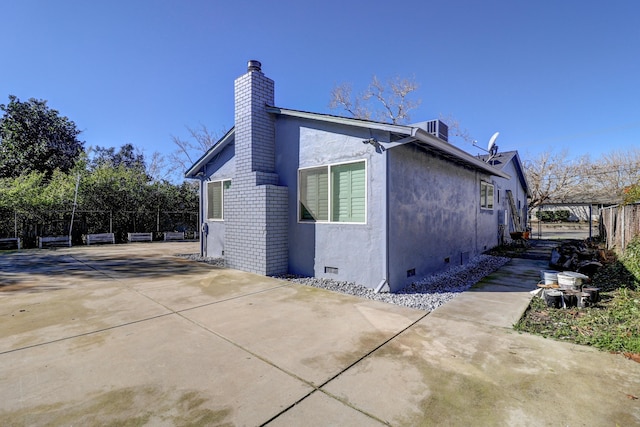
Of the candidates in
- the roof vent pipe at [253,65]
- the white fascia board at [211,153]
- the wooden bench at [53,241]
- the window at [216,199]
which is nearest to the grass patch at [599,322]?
the roof vent pipe at [253,65]

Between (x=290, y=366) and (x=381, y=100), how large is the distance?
73.1ft

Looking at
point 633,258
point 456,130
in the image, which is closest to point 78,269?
point 633,258

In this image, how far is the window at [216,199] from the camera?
9.36 m

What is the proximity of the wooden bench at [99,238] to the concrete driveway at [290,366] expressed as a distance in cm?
1064

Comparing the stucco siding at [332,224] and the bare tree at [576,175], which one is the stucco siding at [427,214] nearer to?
the stucco siding at [332,224]

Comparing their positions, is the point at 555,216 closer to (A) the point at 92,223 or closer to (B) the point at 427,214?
(B) the point at 427,214

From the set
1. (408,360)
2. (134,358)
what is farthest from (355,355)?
(134,358)

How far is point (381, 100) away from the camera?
2203cm

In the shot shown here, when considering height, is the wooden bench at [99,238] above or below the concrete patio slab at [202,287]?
above

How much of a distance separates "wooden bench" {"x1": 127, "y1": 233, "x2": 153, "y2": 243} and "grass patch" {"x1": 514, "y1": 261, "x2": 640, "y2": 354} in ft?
54.8

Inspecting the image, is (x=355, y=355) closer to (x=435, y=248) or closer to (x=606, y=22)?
(x=435, y=248)

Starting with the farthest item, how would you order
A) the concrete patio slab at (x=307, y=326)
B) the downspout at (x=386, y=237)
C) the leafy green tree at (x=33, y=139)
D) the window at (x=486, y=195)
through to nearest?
1. the leafy green tree at (x=33, y=139)
2. the window at (x=486, y=195)
3. the downspout at (x=386, y=237)
4. the concrete patio slab at (x=307, y=326)

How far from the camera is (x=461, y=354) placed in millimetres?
3033

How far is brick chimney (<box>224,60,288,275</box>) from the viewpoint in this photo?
22.1 ft
